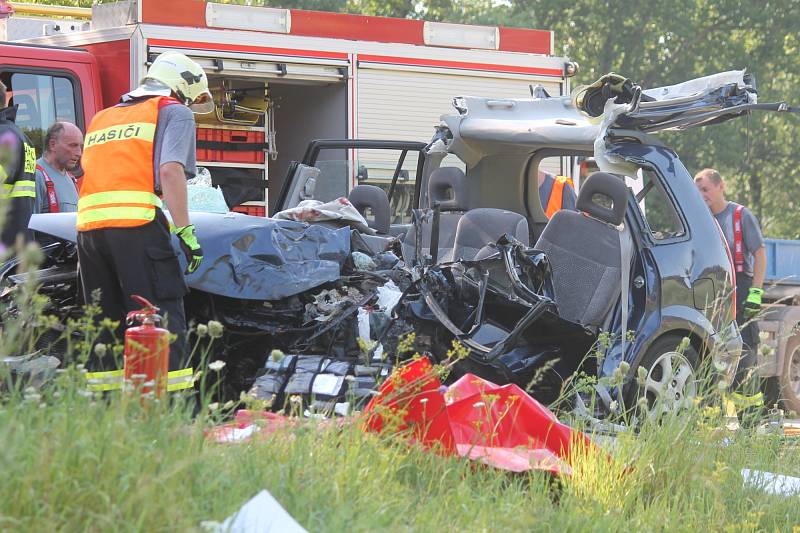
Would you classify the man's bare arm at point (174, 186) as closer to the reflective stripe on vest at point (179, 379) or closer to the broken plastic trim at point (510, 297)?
the reflective stripe on vest at point (179, 379)

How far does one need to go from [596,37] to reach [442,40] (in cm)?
2120

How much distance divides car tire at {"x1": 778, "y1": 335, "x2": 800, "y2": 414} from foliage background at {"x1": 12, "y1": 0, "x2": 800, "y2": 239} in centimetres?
2056

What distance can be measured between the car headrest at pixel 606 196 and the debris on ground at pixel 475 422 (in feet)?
6.68

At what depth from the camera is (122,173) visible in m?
6.07

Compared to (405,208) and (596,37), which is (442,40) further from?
(596,37)

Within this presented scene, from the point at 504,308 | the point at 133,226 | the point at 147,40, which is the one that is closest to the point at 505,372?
the point at 504,308

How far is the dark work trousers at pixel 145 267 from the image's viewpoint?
5930mm

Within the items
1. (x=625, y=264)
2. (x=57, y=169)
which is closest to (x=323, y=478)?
(x=625, y=264)

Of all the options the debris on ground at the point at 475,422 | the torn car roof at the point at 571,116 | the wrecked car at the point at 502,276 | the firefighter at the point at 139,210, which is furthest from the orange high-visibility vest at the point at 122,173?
the torn car roof at the point at 571,116

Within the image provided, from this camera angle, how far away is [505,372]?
6.56 meters

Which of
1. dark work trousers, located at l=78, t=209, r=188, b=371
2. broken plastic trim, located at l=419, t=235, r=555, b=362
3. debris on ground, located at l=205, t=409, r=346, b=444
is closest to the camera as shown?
debris on ground, located at l=205, t=409, r=346, b=444

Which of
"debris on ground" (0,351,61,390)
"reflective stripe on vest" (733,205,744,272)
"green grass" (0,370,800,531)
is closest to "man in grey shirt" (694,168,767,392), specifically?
"reflective stripe on vest" (733,205,744,272)

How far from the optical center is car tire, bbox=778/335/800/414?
10719 mm

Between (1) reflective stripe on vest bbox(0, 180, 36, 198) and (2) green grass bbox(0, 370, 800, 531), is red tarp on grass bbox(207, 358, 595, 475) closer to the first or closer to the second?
(2) green grass bbox(0, 370, 800, 531)
